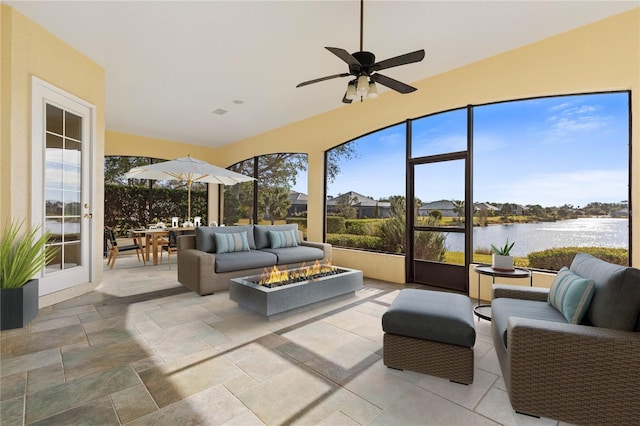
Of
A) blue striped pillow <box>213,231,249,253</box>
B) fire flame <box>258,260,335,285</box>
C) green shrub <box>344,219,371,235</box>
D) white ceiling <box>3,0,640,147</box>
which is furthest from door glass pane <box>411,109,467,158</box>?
blue striped pillow <box>213,231,249,253</box>

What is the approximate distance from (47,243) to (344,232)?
15.3 ft

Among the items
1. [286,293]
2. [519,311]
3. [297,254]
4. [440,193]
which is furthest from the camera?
[297,254]

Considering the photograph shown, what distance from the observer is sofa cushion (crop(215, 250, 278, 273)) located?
14.3 ft

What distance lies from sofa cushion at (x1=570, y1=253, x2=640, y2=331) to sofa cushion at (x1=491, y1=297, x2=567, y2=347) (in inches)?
11.3

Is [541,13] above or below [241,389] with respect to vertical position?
above

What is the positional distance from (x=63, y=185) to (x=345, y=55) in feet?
13.2

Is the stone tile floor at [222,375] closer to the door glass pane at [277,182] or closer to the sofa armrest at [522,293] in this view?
the sofa armrest at [522,293]

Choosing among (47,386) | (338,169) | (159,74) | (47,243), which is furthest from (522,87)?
(47,243)

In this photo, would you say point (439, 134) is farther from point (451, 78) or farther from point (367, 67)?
point (367, 67)

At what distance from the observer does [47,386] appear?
2.03 metres

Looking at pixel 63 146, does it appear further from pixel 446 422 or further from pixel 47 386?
pixel 446 422

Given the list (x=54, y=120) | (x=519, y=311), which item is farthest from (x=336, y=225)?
(x=54, y=120)

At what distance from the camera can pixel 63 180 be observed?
3.99 m

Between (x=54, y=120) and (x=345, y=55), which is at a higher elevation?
(x=345, y=55)
